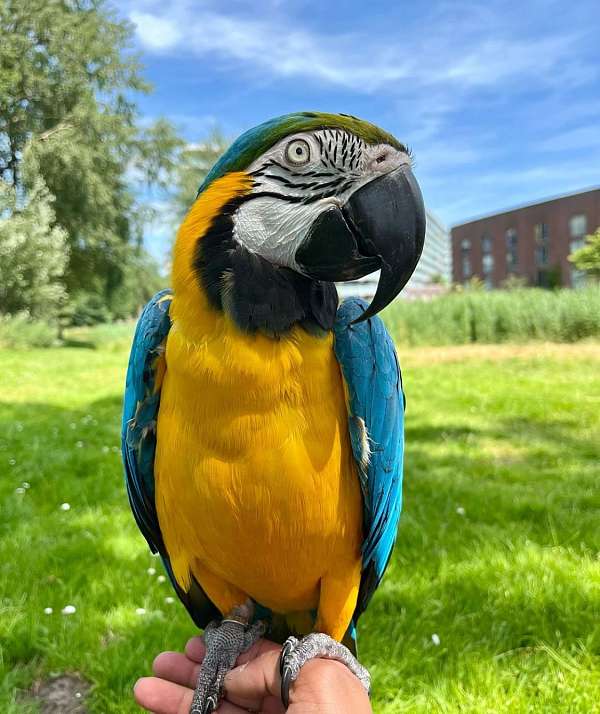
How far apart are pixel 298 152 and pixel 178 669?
2011 millimetres

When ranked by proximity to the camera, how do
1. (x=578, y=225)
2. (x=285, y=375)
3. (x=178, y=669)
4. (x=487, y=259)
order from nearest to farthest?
(x=285, y=375) → (x=178, y=669) → (x=578, y=225) → (x=487, y=259)

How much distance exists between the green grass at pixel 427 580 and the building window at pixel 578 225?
5300 cm

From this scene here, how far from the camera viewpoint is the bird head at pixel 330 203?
4.54ft

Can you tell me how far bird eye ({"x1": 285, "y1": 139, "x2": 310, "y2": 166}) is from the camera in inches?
54.9

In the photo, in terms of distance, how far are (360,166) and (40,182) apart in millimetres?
22215

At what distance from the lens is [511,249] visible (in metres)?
62.9

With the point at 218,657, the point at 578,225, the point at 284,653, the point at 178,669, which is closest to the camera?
the point at 284,653

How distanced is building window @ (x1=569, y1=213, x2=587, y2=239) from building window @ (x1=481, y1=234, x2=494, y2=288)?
13.2 m

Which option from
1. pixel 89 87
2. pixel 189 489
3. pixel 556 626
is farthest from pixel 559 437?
pixel 89 87

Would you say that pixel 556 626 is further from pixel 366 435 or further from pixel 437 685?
pixel 366 435

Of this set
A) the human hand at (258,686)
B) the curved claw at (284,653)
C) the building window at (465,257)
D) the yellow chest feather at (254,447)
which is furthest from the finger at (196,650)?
the building window at (465,257)

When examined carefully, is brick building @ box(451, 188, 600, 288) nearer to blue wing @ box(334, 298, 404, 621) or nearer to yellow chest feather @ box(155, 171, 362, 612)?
blue wing @ box(334, 298, 404, 621)

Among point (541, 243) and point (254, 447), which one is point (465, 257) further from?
point (254, 447)

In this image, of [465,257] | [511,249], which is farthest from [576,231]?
[465,257]
